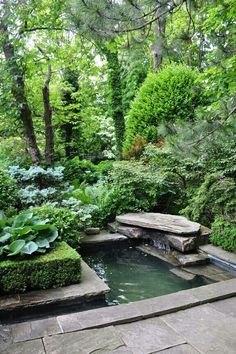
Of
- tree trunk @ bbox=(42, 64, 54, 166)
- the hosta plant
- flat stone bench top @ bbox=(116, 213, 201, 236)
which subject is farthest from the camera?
tree trunk @ bbox=(42, 64, 54, 166)

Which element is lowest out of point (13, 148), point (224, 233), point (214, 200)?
point (224, 233)

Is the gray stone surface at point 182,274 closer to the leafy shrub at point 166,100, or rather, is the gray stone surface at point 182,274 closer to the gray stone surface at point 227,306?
the gray stone surface at point 227,306

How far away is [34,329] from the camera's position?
238 centimetres

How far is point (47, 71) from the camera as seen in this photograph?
811cm

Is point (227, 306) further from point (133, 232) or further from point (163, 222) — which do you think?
point (133, 232)

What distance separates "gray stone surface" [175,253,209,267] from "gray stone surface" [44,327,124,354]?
6.16ft

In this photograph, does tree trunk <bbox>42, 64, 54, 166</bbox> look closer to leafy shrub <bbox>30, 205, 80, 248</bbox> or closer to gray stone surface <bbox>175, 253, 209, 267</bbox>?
leafy shrub <bbox>30, 205, 80, 248</bbox>

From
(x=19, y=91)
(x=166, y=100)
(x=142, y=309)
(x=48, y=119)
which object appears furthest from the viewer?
(x=48, y=119)

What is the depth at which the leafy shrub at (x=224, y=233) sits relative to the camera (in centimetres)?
405

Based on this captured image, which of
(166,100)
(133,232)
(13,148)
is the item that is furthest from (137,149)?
(13,148)

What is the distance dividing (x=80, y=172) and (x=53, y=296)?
575 centimetres

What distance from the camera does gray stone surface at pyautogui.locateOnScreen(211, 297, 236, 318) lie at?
8.58 ft

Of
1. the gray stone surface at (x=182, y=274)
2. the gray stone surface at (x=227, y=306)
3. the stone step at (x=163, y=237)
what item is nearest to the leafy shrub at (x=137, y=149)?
the stone step at (x=163, y=237)

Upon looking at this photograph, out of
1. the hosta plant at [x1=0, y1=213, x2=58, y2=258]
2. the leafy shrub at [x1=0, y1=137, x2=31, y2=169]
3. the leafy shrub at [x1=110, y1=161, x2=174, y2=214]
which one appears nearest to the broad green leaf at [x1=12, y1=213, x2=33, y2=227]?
the hosta plant at [x1=0, y1=213, x2=58, y2=258]
